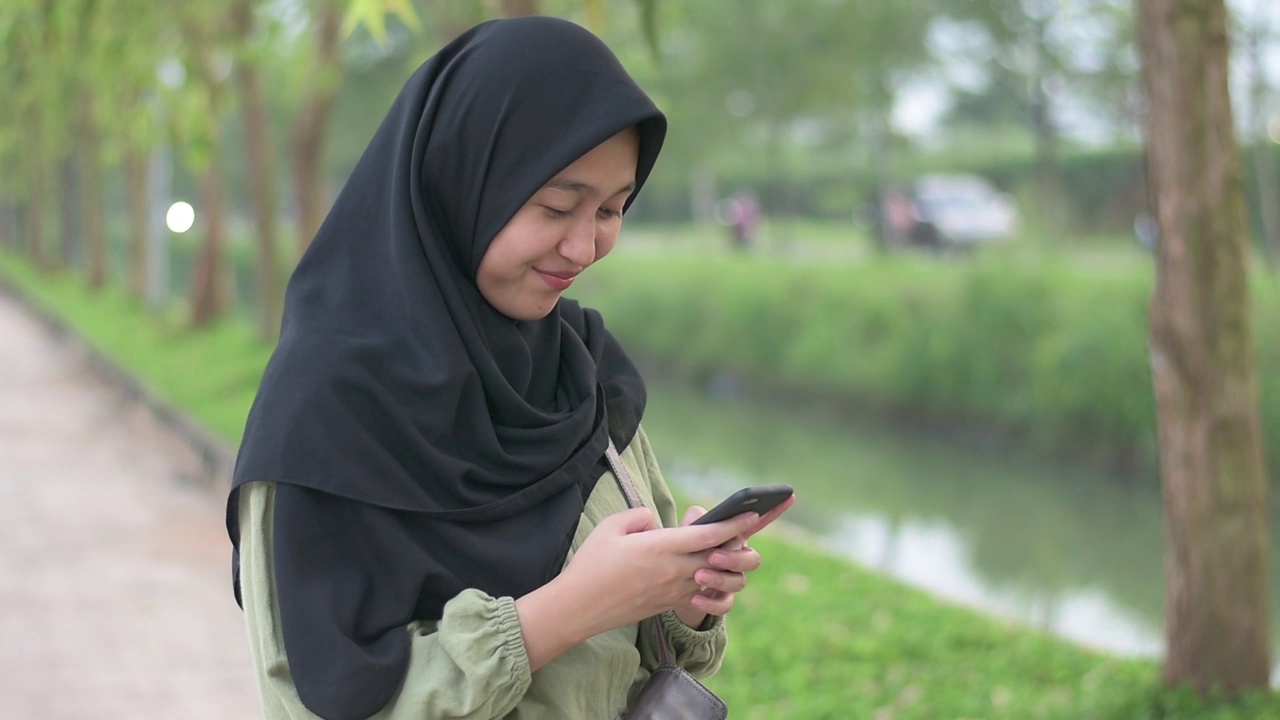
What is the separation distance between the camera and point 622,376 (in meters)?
1.75

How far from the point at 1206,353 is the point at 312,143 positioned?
25.6ft

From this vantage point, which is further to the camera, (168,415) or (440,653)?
(168,415)

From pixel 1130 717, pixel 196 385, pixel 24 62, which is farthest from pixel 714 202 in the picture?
pixel 1130 717

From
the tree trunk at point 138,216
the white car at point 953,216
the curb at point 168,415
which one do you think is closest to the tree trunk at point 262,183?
the curb at point 168,415

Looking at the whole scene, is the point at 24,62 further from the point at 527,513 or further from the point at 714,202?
the point at 714,202

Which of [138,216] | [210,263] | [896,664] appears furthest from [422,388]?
[138,216]

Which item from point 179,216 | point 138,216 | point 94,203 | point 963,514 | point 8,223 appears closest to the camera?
point 179,216

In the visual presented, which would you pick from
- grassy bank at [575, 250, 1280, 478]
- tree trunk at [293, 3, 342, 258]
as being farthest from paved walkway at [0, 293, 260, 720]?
grassy bank at [575, 250, 1280, 478]

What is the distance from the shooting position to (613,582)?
1.41 meters

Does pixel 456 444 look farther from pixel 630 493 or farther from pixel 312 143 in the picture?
pixel 312 143

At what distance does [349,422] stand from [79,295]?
21364 millimetres

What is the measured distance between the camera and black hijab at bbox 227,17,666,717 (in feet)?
4.55

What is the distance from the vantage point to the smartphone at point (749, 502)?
4.59 ft

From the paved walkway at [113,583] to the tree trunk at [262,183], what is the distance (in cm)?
180
